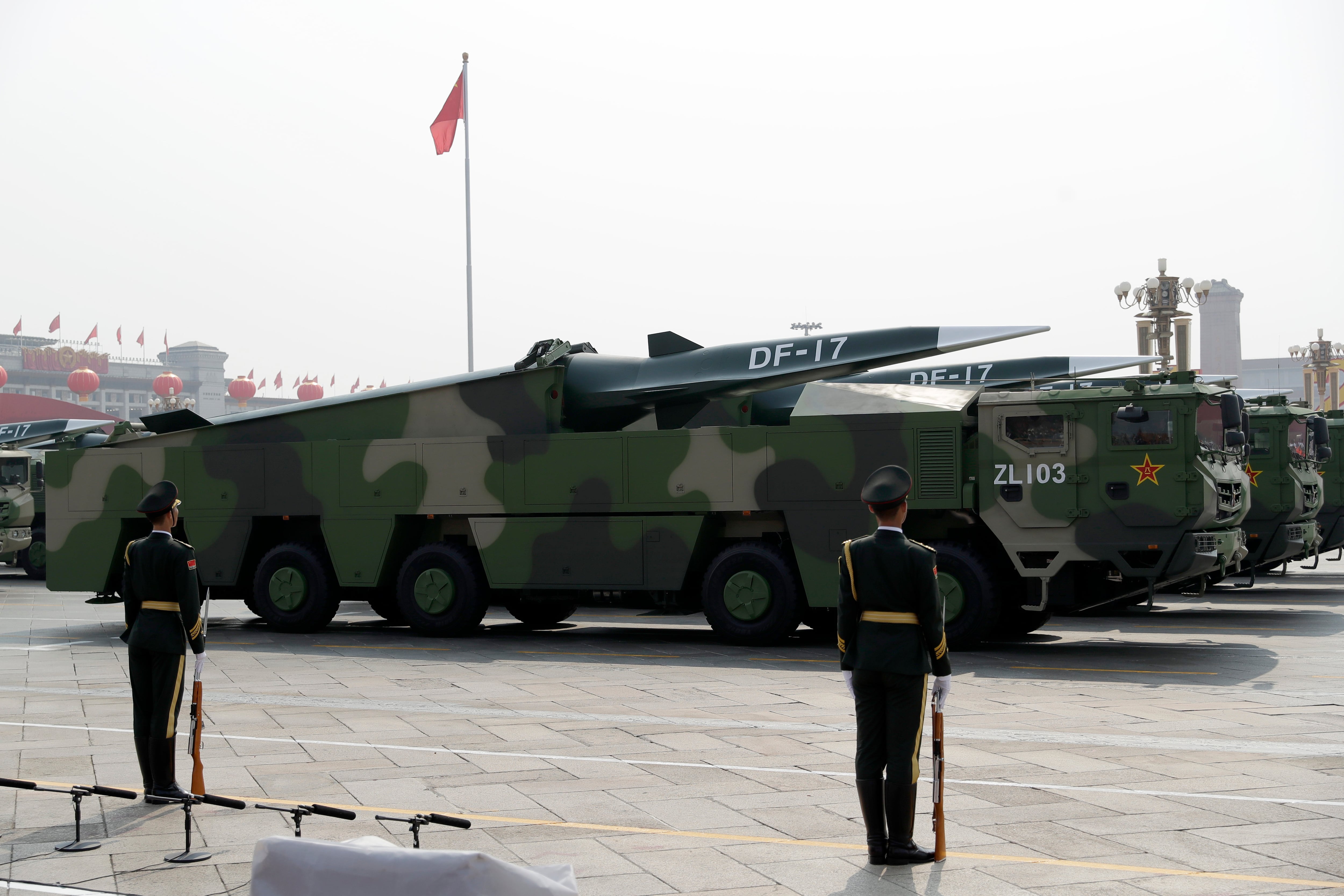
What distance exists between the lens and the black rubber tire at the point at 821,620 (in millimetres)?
13531

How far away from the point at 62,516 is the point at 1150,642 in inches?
496

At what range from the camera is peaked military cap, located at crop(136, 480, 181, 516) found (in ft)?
22.9

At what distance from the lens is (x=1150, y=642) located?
44.3ft

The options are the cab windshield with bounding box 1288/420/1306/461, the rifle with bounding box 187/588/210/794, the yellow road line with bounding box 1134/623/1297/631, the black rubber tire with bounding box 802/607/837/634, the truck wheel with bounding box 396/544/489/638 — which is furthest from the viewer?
the cab windshield with bounding box 1288/420/1306/461

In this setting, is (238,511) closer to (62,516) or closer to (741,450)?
(62,516)

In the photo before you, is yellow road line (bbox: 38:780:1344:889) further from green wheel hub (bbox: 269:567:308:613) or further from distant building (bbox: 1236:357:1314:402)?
distant building (bbox: 1236:357:1314:402)

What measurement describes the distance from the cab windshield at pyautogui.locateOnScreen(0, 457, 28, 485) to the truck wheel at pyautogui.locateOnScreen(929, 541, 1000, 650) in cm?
1934

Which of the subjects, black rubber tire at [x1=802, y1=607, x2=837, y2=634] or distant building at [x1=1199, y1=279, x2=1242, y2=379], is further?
distant building at [x1=1199, y1=279, x2=1242, y2=379]

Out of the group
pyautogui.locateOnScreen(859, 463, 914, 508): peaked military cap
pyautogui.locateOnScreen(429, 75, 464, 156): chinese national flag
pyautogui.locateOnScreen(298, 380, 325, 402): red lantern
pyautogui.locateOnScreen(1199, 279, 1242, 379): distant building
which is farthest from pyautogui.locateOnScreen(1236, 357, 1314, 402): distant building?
pyautogui.locateOnScreen(859, 463, 914, 508): peaked military cap

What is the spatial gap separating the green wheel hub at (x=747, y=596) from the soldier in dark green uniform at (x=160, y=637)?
6956mm

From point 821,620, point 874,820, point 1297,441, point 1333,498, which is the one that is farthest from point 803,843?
point 1333,498

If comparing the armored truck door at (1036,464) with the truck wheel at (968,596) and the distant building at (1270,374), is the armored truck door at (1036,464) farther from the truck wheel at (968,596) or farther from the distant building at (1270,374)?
the distant building at (1270,374)

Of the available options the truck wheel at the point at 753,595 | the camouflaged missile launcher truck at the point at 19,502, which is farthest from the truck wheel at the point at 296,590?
the camouflaged missile launcher truck at the point at 19,502

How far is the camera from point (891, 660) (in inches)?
215
